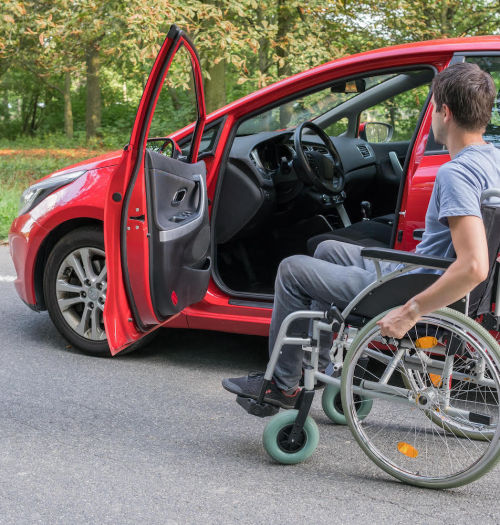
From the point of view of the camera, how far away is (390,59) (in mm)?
3971

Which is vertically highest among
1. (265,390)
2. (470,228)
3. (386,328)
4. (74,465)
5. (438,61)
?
(438,61)

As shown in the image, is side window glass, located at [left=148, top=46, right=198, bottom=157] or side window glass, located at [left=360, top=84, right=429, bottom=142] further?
side window glass, located at [left=148, top=46, right=198, bottom=157]

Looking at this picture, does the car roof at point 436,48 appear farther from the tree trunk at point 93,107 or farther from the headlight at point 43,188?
the tree trunk at point 93,107

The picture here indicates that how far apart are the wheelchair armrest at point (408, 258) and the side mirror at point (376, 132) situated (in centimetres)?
271

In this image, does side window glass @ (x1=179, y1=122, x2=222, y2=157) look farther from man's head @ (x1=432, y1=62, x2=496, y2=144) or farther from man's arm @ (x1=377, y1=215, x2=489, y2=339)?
man's arm @ (x1=377, y1=215, x2=489, y2=339)

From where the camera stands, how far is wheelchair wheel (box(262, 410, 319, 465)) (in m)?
3.22

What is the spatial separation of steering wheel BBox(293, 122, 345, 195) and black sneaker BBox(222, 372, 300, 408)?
1.58 m

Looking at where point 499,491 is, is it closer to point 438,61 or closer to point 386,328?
point 386,328

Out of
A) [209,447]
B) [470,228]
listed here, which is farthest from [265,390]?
[470,228]

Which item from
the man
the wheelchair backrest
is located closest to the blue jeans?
the man

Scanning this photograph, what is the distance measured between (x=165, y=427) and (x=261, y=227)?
1714 millimetres

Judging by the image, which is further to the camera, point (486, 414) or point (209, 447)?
point (209, 447)

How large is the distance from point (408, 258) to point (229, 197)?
6.21 feet

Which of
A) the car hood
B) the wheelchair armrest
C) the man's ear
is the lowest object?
the wheelchair armrest
